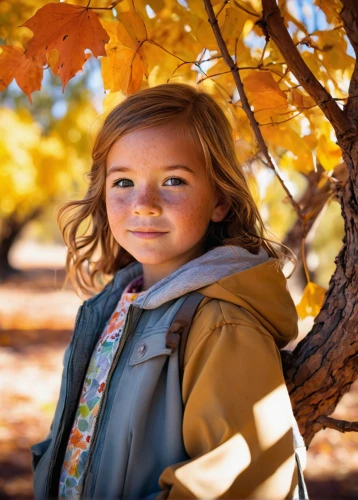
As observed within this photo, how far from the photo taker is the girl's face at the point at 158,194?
166cm

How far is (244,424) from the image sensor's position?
1.33 m

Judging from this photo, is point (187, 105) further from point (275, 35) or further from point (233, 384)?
point (233, 384)

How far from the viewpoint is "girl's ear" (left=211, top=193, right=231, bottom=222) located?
5.97 ft

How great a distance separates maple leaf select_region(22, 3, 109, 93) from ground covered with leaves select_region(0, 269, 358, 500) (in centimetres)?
100

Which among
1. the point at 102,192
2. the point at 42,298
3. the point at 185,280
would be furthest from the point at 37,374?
the point at 42,298

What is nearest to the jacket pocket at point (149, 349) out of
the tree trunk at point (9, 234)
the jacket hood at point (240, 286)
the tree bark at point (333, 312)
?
the jacket hood at point (240, 286)

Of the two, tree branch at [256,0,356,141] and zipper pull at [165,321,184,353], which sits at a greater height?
tree branch at [256,0,356,141]

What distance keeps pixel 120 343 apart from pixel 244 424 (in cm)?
46

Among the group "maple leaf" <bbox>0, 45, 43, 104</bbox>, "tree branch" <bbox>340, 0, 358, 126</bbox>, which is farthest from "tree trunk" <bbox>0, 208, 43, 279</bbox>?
"tree branch" <bbox>340, 0, 358, 126</bbox>

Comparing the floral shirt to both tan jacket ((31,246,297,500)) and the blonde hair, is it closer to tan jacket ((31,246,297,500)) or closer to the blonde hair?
tan jacket ((31,246,297,500))

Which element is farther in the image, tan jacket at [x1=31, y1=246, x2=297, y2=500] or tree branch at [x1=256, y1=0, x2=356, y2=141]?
tree branch at [x1=256, y1=0, x2=356, y2=141]

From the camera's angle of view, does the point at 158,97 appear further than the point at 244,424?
Yes

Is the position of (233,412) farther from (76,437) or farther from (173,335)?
(76,437)

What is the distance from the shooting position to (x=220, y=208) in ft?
6.02
